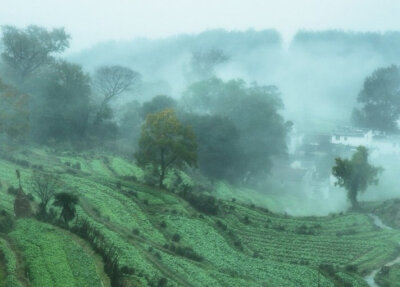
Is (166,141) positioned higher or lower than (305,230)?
higher

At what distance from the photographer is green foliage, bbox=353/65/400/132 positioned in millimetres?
109688

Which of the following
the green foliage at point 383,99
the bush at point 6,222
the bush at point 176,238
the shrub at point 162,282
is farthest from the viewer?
the green foliage at point 383,99

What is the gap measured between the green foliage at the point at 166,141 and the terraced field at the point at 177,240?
10.4ft

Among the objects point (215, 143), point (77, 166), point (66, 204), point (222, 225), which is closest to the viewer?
point (66, 204)

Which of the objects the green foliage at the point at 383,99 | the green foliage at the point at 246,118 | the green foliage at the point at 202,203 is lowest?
the green foliage at the point at 202,203

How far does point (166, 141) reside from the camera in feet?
155

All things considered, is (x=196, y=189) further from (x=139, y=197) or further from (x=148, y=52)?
(x=148, y=52)

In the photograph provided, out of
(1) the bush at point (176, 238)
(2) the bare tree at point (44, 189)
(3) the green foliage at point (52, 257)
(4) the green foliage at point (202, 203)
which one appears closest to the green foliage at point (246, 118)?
(4) the green foliage at point (202, 203)

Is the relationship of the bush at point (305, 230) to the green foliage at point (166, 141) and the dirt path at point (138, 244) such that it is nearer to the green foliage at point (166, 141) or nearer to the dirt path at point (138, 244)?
the green foliage at point (166, 141)

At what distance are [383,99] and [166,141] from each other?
7758cm

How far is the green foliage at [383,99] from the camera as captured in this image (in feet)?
360

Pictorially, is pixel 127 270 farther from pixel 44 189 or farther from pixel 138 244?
pixel 44 189

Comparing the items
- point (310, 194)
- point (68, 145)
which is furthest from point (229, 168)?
point (68, 145)

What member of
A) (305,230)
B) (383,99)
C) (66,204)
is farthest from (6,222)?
(383,99)
